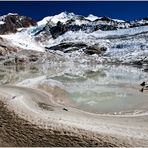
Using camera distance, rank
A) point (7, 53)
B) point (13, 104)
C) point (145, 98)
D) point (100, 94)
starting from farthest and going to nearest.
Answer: point (7, 53), point (100, 94), point (145, 98), point (13, 104)

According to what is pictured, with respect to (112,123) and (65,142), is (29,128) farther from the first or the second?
(112,123)

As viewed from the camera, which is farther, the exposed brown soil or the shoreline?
the shoreline

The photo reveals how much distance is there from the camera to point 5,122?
22422mm

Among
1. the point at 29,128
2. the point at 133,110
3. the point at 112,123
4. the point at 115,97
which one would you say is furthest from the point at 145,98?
the point at 29,128

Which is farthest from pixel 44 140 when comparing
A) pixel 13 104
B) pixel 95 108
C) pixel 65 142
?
pixel 95 108

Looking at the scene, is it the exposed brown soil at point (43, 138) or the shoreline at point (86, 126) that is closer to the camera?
the exposed brown soil at point (43, 138)

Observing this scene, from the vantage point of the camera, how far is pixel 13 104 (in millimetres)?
26391

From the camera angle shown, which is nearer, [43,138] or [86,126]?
[43,138]

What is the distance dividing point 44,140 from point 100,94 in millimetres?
22846

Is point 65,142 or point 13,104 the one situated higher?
point 13,104

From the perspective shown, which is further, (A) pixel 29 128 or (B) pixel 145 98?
(B) pixel 145 98

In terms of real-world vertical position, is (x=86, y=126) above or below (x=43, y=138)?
above

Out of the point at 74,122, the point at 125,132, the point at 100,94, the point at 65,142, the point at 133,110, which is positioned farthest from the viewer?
the point at 100,94

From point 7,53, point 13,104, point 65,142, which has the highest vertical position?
point 7,53
